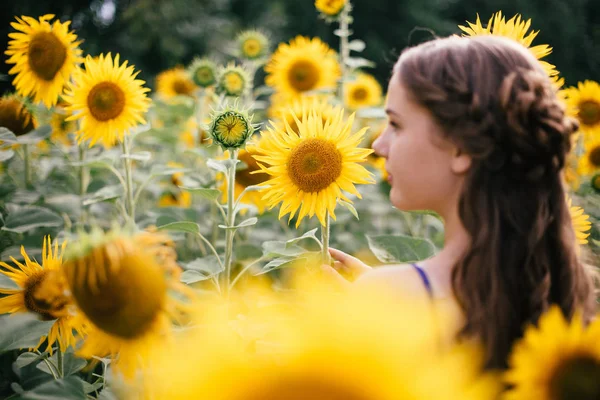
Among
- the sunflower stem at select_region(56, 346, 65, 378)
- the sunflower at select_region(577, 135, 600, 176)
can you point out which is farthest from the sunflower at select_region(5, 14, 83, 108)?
the sunflower at select_region(577, 135, 600, 176)

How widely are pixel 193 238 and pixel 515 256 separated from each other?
4.74 feet

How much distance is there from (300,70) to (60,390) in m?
1.96

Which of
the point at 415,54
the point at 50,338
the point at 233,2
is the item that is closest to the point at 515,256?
the point at 415,54

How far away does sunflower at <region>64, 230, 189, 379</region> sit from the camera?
591 mm

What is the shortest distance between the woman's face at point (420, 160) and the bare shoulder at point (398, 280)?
0.44 ft

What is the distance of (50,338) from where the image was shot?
1.06m

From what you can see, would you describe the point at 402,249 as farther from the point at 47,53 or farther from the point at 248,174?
the point at 47,53

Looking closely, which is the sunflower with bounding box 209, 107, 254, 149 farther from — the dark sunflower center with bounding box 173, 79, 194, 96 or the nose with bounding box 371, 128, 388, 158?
the dark sunflower center with bounding box 173, 79, 194, 96

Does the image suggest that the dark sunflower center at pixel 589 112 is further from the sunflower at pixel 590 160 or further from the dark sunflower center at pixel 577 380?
the dark sunflower center at pixel 577 380

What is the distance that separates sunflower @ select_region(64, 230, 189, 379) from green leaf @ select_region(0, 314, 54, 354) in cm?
26

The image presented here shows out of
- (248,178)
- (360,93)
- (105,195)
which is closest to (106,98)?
(105,195)

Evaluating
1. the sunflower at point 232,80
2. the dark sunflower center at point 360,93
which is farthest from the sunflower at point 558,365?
the dark sunflower center at point 360,93

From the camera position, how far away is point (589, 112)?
7.23 ft

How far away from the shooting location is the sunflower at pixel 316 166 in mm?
1213
